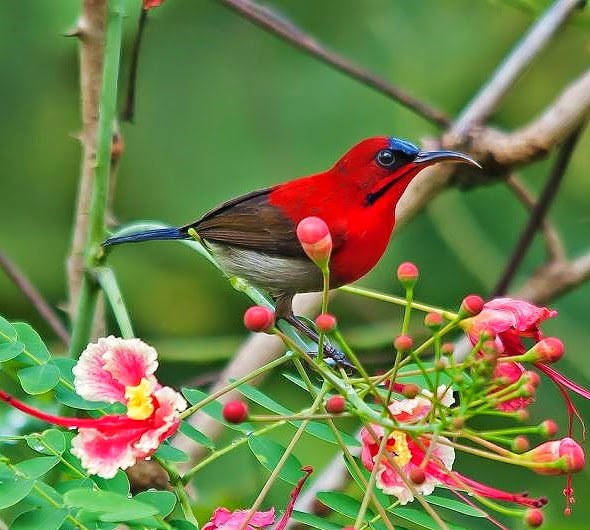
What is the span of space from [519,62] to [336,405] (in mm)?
1713

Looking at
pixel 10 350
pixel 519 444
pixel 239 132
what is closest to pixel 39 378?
pixel 10 350

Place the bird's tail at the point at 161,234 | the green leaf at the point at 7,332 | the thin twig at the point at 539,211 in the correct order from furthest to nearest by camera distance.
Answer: the thin twig at the point at 539,211 → the bird's tail at the point at 161,234 → the green leaf at the point at 7,332

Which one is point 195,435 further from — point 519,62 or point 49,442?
point 519,62

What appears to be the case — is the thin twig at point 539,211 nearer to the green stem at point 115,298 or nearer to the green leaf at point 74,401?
the green stem at point 115,298

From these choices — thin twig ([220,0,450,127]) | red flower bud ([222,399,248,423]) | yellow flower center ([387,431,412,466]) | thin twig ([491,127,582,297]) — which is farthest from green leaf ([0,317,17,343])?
thin twig ([491,127,582,297])

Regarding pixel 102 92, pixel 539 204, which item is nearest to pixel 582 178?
pixel 539 204

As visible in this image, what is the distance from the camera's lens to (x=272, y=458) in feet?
5.66

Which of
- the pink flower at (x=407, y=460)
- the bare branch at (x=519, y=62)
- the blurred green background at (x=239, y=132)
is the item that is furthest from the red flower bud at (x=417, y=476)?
the blurred green background at (x=239, y=132)

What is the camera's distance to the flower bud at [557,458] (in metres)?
1.48

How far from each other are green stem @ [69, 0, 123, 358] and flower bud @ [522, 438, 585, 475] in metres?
0.97

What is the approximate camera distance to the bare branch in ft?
9.62

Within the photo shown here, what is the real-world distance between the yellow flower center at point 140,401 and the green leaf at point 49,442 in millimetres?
141

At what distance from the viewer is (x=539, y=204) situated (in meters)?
3.13

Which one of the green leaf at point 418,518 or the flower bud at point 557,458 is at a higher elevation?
the flower bud at point 557,458
